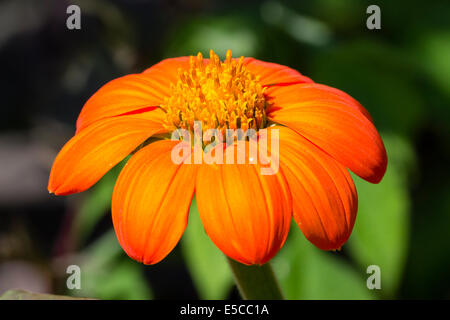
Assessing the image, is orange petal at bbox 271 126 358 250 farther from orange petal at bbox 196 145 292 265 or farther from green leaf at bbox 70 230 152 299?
green leaf at bbox 70 230 152 299

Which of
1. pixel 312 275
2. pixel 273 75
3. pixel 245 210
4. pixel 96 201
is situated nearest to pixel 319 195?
pixel 245 210

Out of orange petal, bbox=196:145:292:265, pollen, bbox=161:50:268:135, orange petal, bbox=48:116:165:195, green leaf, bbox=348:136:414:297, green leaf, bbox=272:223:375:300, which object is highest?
pollen, bbox=161:50:268:135

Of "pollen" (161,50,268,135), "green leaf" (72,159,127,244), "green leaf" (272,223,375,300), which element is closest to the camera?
"pollen" (161,50,268,135)

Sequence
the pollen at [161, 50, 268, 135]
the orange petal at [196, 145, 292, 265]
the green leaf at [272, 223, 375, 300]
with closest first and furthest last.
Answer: the orange petal at [196, 145, 292, 265]
the pollen at [161, 50, 268, 135]
the green leaf at [272, 223, 375, 300]

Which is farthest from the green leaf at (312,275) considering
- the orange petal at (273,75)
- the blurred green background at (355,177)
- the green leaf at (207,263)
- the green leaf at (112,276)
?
the orange petal at (273,75)

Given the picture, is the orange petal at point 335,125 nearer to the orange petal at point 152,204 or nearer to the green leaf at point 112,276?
the orange petal at point 152,204

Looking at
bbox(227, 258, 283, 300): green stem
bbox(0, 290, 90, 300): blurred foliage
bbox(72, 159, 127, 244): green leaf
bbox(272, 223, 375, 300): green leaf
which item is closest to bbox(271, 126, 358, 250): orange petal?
bbox(227, 258, 283, 300): green stem

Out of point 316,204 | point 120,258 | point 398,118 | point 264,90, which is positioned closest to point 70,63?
point 120,258

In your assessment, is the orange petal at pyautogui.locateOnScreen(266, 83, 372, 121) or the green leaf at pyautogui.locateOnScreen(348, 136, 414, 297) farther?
the green leaf at pyautogui.locateOnScreen(348, 136, 414, 297)
